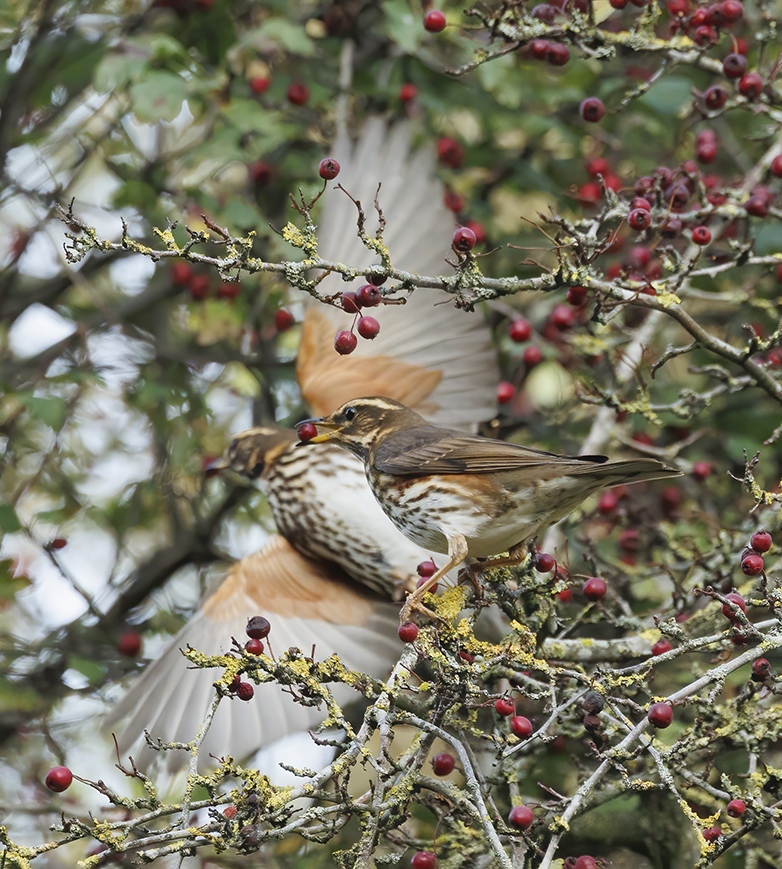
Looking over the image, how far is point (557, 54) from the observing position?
12.4ft

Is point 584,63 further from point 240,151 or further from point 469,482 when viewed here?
point 469,482

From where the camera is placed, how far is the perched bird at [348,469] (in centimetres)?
475

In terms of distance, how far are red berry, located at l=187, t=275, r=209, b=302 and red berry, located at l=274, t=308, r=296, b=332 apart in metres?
0.42

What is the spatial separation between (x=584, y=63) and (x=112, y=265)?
2.87 meters

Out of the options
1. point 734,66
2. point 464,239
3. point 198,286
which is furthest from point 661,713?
point 198,286

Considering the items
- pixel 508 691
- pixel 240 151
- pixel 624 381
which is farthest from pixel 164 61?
pixel 508 691

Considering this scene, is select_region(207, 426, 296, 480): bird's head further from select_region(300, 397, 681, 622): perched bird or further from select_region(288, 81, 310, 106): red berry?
select_region(288, 81, 310, 106): red berry

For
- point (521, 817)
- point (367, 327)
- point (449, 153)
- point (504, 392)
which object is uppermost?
point (367, 327)

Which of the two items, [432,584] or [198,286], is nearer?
[432,584]

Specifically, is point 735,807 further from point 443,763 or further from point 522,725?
point 443,763

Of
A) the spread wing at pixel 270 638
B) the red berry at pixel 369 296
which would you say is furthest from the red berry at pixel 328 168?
the spread wing at pixel 270 638

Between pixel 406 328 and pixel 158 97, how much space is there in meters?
1.62

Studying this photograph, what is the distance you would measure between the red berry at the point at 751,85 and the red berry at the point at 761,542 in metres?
1.90

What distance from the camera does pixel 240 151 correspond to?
4.89 meters
